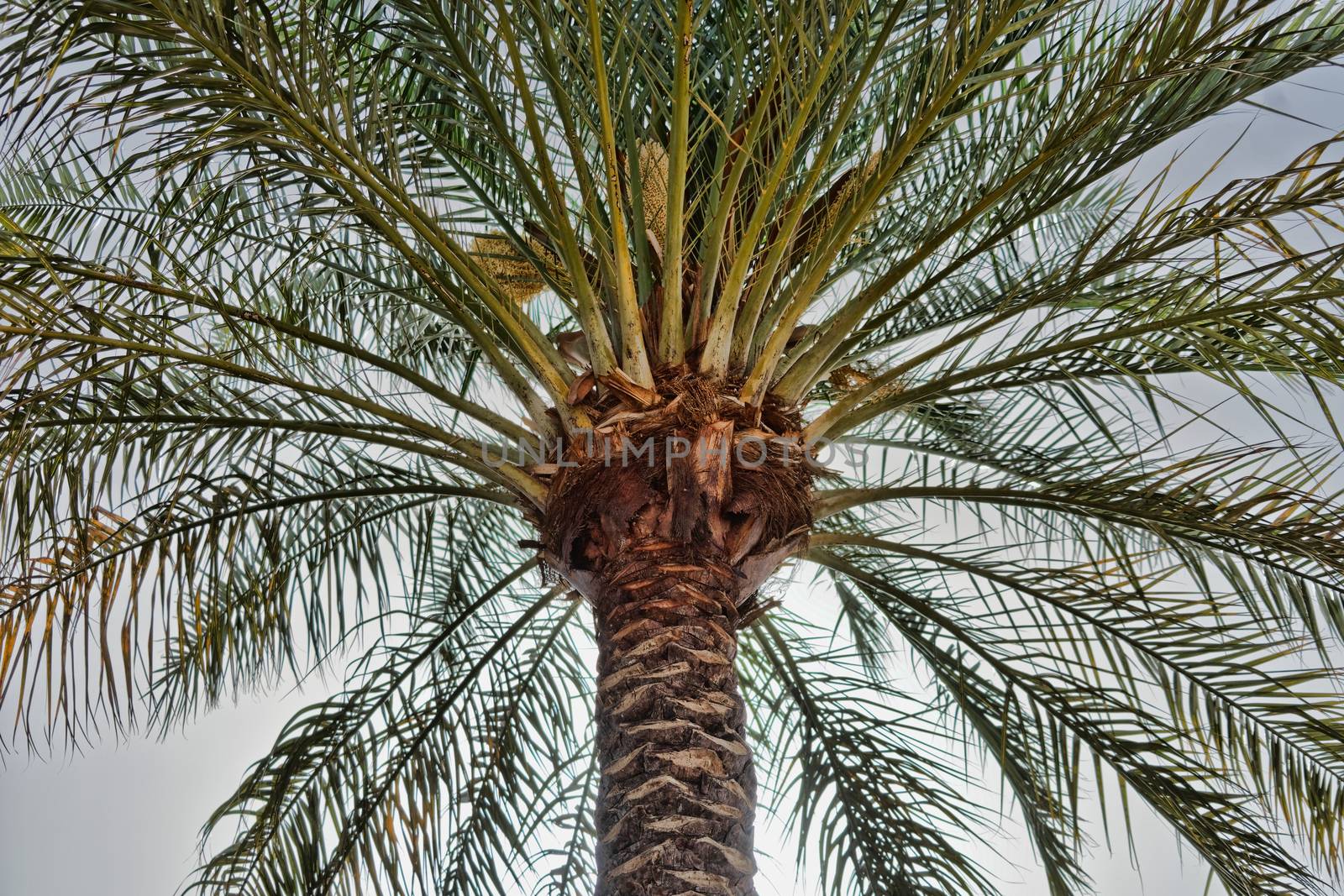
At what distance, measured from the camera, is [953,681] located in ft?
12.9

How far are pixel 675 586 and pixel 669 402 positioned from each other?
499mm

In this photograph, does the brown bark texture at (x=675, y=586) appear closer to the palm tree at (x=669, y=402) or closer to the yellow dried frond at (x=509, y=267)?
the palm tree at (x=669, y=402)

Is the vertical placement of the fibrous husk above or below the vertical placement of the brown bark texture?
above

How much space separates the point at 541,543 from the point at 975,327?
1.41m

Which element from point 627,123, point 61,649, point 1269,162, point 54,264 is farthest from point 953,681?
point 1269,162

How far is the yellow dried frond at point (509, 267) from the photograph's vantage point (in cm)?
413

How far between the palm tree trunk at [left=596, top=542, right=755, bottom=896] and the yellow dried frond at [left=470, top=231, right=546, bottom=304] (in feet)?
4.14

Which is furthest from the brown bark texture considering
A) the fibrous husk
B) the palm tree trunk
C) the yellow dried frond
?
the yellow dried frond

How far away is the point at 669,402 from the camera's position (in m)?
3.33

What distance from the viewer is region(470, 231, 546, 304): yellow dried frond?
4.13 meters

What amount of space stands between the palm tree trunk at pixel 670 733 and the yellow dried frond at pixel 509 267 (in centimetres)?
126

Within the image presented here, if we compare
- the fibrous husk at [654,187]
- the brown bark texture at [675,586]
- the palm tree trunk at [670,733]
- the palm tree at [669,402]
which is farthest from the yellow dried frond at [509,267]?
the palm tree trunk at [670,733]

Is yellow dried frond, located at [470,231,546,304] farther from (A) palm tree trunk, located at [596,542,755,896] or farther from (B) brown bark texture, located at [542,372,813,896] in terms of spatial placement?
(A) palm tree trunk, located at [596,542,755,896]

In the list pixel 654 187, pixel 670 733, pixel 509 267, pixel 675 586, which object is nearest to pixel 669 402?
pixel 675 586
